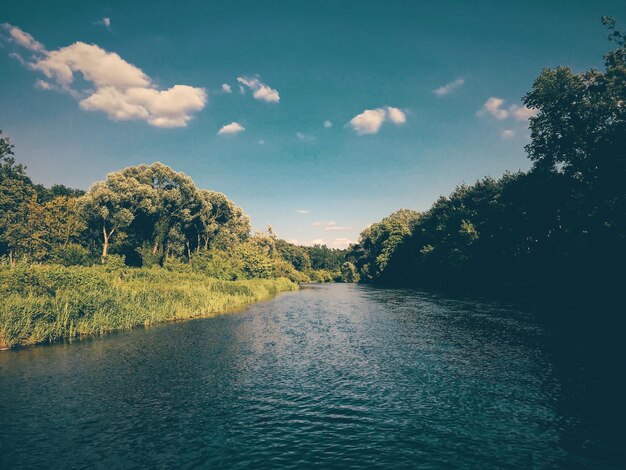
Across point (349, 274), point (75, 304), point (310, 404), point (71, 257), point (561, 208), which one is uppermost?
point (561, 208)

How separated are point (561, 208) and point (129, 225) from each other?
264 feet

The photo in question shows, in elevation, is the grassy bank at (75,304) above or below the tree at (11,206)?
below

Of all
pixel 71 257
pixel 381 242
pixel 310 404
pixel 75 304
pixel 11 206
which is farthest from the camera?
pixel 381 242

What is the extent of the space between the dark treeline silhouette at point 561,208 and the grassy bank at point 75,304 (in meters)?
49.7

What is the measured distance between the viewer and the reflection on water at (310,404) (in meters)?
11.1

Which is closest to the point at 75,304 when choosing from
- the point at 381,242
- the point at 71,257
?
the point at 71,257

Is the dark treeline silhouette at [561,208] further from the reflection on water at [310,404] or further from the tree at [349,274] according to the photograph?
the tree at [349,274]

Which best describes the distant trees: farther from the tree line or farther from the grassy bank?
the grassy bank

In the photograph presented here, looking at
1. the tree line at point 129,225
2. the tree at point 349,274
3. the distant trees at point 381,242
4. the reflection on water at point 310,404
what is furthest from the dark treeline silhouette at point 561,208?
the tree at point 349,274

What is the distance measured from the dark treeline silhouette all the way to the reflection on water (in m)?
24.8

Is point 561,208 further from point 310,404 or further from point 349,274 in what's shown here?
point 349,274

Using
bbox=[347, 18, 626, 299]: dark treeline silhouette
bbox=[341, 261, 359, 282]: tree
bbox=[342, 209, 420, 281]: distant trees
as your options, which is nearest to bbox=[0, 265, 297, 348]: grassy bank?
bbox=[347, 18, 626, 299]: dark treeline silhouette

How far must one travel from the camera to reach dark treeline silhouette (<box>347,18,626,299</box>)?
4244cm

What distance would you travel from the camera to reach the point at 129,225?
7188 centimetres
